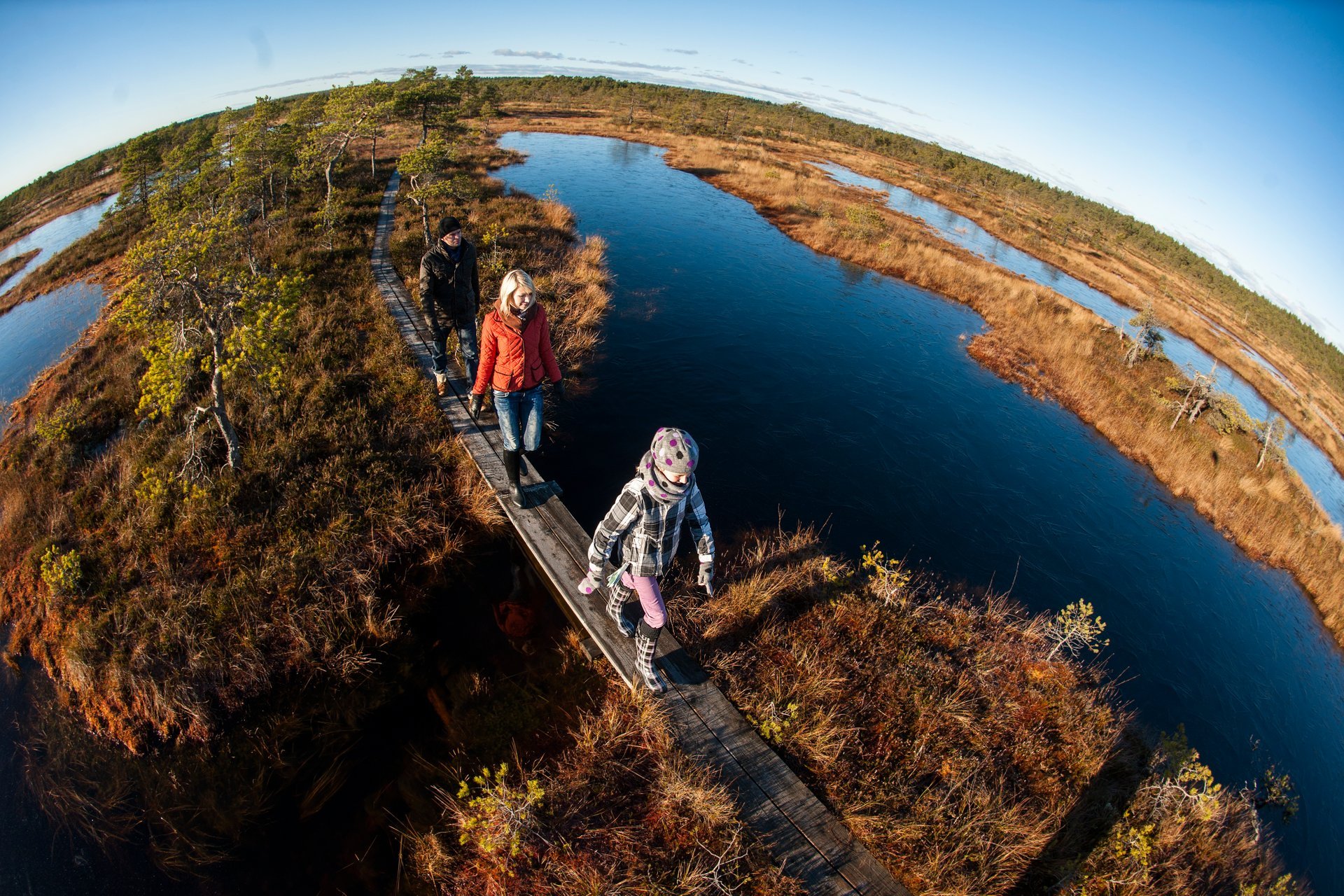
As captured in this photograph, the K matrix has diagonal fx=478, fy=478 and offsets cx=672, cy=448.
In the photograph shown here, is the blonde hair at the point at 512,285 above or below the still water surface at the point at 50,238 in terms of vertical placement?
below

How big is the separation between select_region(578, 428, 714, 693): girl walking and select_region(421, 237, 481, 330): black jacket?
5.44 m

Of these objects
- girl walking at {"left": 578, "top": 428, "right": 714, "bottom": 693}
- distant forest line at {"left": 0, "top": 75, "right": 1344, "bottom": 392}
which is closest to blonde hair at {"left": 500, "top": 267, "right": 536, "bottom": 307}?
girl walking at {"left": 578, "top": 428, "right": 714, "bottom": 693}

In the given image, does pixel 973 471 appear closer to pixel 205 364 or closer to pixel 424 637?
pixel 424 637

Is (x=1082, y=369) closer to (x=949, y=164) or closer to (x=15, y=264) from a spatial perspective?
(x=15, y=264)

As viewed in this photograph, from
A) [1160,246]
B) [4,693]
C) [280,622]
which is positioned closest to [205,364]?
[280,622]

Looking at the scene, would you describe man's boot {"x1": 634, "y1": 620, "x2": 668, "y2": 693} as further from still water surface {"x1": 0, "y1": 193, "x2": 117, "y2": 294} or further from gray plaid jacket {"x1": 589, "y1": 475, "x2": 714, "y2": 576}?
still water surface {"x1": 0, "y1": 193, "x2": 117, "y2": 294}

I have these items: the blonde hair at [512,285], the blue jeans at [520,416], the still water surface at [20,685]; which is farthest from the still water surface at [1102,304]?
the still water surface at [20,685]

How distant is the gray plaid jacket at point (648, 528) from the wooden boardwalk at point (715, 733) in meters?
1.82

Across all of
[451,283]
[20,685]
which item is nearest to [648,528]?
[451,283]

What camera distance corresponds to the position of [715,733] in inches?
193

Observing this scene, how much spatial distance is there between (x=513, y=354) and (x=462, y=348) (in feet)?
11.5

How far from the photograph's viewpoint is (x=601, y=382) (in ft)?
39.4

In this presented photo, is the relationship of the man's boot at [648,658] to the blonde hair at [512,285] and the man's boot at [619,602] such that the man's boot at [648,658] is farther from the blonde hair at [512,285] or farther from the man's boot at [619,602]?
the blonde hair at [512,285]

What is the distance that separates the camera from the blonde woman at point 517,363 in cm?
527
